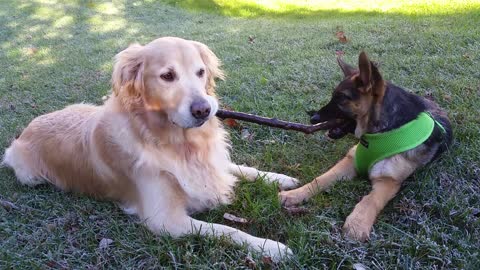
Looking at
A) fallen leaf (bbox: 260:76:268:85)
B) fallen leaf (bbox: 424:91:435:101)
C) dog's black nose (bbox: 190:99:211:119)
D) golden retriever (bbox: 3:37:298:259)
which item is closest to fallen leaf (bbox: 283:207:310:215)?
golden retriever (bbox: 3:37:298:259)

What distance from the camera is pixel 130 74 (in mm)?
2916

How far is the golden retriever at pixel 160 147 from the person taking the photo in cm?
276

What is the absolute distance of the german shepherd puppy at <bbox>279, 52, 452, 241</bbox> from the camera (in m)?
2.99

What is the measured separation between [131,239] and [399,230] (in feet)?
5.42

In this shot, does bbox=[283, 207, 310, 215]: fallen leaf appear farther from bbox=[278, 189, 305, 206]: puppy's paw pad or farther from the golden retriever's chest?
the golden retriever's chest

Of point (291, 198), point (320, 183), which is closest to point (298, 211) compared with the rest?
point (291, 198)

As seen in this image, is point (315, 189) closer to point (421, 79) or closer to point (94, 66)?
point (421, 79)

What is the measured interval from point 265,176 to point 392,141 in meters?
0.97

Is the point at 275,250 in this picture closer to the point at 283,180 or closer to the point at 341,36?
the point at 283,180

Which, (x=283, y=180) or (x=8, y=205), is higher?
(x=283, y=180)

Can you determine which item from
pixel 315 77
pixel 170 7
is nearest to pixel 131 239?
pixel 315 77

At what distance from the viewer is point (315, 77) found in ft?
17.4

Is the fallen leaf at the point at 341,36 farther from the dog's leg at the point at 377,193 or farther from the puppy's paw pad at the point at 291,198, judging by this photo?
the puppy's paw pad at the point at 291,198

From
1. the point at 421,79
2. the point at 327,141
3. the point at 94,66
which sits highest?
the point at 421,79
